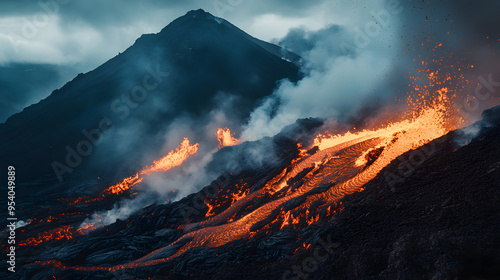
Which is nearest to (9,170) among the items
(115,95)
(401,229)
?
(115,95)

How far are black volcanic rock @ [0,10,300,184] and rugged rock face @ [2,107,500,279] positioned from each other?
864 inches

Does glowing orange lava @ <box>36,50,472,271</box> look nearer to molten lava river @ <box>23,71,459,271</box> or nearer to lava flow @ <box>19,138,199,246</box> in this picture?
molten lava river @ <box>23,71,459,271</box>

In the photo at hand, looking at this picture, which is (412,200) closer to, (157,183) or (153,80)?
(157,183)

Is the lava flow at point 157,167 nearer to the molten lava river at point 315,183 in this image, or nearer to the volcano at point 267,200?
the volcano at point 267,200

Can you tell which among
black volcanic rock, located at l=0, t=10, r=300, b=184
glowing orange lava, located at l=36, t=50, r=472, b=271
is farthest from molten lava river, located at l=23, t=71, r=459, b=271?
black volcanic rock, located at l=0, t=10, r=300, b=184

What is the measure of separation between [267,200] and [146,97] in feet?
132

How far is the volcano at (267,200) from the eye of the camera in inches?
501

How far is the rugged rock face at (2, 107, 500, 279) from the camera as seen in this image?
36.2 feet

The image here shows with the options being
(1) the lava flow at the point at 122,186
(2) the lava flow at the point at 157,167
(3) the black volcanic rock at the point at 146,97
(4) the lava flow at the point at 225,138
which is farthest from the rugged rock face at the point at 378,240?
(3) the black volcanic rock at the point at 146,97

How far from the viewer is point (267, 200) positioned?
70.6 ft

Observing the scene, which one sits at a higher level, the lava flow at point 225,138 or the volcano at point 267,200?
the lava flow at point 225,138

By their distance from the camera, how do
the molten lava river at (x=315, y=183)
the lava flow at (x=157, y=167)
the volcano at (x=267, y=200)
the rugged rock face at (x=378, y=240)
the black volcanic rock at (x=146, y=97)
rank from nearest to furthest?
the rugged rock face at (x=378, y=240) < the volcano at (x=267, y=200) < the molten lava river at (x=315, y=183) < the lava flow at (x=157, y=167) < the black volcanic rock at (x=146, y=97)

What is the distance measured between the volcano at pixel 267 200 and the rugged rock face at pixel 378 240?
7 cm

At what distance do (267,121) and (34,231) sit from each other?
3286 cm
